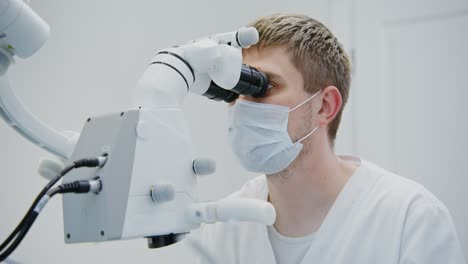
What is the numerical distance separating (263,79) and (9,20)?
0.58 m

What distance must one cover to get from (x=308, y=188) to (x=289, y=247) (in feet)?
0.56

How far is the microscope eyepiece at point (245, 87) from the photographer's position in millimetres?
1068

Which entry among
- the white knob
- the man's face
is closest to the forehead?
the man's face

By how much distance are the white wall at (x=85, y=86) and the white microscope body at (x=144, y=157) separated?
0.50 m

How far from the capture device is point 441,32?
2.21 metres

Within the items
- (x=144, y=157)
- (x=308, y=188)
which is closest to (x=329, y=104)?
(x=308, y=188)

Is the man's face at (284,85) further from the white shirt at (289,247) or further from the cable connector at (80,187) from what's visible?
the cable connector at (80,187)

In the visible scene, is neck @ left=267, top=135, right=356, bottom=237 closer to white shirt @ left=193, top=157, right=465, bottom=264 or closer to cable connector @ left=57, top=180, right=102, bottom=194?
white shirt @ left=193, top=157, right=465, bottom=264

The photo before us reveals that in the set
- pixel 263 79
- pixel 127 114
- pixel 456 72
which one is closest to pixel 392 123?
Answer: pixel 456 72

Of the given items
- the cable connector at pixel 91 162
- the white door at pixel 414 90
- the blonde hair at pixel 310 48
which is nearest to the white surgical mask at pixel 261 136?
the blonde hair at pixel 310 48

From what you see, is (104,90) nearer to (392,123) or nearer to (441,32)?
(392,123)

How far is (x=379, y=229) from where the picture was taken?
1.25 m

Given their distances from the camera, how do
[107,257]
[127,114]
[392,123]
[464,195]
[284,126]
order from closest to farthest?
[127,114] → [284,126] → [107,257] → [464,195] → [392,123]

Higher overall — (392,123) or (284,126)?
(284,126)
